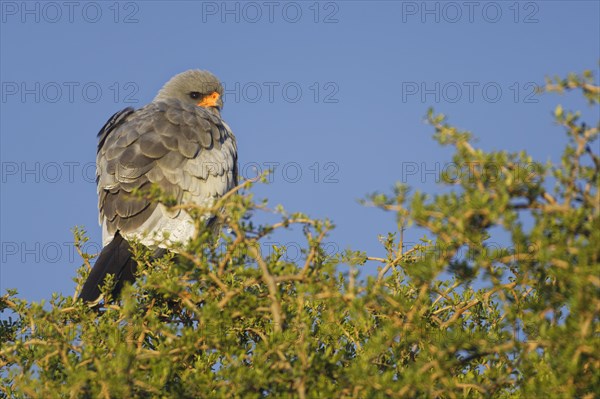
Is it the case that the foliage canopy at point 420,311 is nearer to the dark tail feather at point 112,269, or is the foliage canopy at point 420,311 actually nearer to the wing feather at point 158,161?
the dark tail feather at point 112,269

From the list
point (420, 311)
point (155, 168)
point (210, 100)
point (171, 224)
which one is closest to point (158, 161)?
point (155, 168)

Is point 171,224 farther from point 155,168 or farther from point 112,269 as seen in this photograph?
point 112,269

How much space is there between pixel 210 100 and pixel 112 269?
399 centimetres

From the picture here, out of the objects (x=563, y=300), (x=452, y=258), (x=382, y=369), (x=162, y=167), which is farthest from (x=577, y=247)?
(x=162, y=167)

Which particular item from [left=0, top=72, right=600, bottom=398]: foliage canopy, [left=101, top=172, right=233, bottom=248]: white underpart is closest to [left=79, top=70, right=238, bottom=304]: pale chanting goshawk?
[left=101, top=172, right=233, bottom=248]: white underpart

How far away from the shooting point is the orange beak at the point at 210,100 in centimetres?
945

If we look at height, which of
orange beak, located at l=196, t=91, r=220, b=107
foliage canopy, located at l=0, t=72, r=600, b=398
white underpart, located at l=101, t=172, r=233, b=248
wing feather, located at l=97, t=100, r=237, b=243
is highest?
orange beak, located at l=196, t=91, r=220, b=107

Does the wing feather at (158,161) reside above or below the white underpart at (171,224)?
above

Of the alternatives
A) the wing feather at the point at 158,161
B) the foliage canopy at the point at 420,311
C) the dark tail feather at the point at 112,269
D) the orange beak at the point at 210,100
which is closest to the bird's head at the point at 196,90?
the orange beak at the point at 210,100

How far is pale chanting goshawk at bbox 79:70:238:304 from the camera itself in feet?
21.9

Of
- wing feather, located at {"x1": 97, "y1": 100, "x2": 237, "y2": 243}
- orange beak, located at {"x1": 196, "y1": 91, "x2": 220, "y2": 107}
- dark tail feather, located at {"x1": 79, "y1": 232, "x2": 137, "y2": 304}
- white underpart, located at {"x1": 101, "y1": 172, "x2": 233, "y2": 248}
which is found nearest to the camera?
dark tail feather, located at {"x1": 79, "y1": 232, "x2": 137, "y2": 304}

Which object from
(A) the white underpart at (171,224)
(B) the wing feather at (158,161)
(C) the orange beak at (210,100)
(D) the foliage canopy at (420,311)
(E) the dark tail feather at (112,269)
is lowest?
(D) the foliage canopy at (420,311)

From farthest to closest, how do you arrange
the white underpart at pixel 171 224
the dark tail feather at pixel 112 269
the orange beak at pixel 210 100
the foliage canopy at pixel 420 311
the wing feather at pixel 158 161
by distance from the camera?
1. the orange beak at pixel 210 100
2. the wing feather at pixel 158 161
3. the white underpart at pixel 171 224
4. the dark tail feather at pixel 112 269
5. the foliage canopy at pixel 420 311

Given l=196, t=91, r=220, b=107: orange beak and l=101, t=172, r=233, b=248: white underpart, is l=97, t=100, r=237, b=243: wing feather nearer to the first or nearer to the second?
l=101, t=172, r=233, b=248: white underpart
